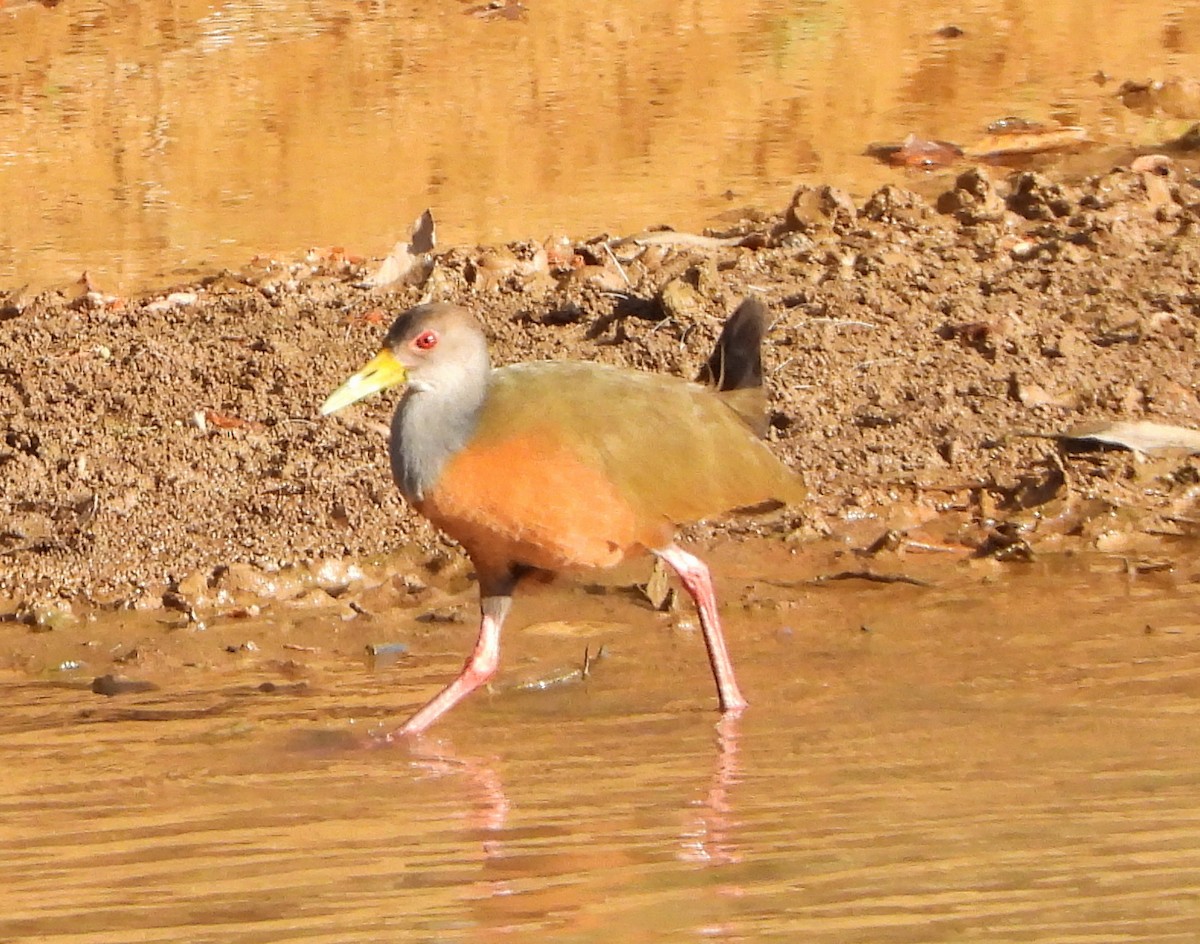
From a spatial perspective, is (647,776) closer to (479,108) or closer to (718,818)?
(718,818)

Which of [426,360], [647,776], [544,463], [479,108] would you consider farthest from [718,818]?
[479,108]

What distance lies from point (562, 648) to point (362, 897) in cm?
232

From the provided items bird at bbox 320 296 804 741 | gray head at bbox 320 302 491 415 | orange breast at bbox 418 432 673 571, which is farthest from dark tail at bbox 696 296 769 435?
gray head at bbox 320 302 491 415

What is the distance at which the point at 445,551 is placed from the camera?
7098 mm

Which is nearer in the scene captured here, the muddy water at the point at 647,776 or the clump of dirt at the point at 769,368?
the muddy water at the point at 647,776

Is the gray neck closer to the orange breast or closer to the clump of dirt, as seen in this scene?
the orange breast

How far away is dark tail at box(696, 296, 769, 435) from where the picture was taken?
667 centimetres

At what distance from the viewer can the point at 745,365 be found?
266 inches

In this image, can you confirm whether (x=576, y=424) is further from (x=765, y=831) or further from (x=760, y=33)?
(x=760, y=33)

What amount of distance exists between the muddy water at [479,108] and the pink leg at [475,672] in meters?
3.93

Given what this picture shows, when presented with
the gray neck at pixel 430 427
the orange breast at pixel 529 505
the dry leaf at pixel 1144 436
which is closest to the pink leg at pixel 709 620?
the orange breast at pixel 529 505

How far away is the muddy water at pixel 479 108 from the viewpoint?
10344 mm

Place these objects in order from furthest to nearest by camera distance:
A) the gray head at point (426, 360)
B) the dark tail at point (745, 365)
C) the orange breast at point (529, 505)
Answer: the dark tail at point (745, 365) → the gray head at point (426, 360) → the orange breast at point (529, 505)

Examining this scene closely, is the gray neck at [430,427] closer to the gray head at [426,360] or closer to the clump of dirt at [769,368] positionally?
the gray head at [426,360]
